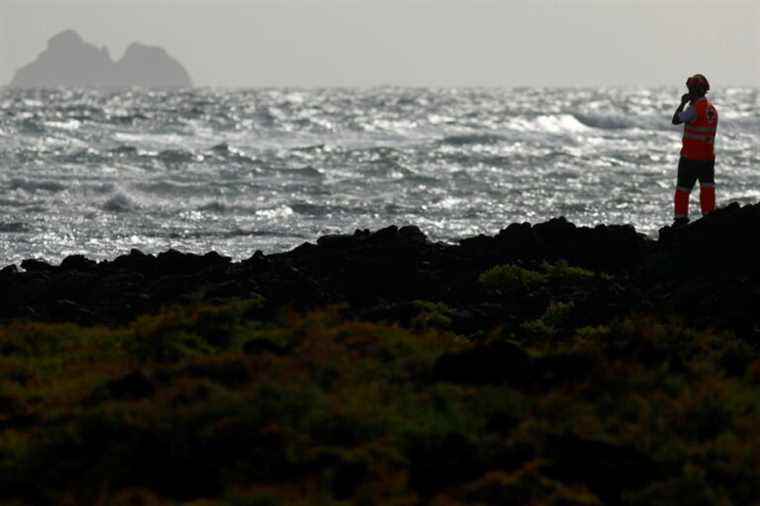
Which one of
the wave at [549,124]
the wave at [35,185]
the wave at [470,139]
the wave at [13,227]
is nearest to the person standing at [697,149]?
the wave at [13,227]

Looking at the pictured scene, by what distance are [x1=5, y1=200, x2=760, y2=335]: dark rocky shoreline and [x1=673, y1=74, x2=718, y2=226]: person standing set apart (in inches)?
61.1

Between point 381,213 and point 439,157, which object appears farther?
point 439,157

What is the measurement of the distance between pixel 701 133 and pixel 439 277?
4.50 m

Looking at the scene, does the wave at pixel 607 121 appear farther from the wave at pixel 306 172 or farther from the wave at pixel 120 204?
the wave at pixel 120 204

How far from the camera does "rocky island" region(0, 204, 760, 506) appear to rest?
7520 mm

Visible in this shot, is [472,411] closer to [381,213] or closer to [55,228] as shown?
[55,228]

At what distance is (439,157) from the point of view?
4672 cm

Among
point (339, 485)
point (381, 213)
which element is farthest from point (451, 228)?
point (339, 485)

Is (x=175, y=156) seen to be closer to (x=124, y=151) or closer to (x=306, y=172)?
(x=124, y=151)

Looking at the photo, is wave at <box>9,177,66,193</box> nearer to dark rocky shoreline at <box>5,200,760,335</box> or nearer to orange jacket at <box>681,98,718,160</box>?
dark rocky shoreline at <box>5,200,760,335</box>

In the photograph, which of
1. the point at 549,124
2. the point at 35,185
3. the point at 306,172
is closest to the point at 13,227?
the point at 35,185

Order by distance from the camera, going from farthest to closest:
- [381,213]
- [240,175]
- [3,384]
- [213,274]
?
[240,175]
[381,213]
[213,274]
[3,384]

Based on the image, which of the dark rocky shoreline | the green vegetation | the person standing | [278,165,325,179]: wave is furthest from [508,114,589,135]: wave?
the green vegetation

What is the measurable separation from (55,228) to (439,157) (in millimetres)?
22408
